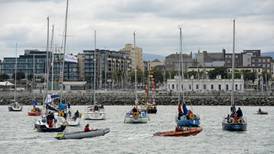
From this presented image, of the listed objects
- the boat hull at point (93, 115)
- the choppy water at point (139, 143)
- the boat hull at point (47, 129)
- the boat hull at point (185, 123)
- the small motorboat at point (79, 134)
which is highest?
the boat hull at point (93, 115)

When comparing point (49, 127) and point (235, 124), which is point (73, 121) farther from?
point (235, 124)

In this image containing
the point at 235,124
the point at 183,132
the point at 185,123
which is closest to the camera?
the point at 183,132

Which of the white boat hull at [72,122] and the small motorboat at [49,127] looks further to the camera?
the white boat hull at [72,122]

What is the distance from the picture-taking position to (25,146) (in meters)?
65.6

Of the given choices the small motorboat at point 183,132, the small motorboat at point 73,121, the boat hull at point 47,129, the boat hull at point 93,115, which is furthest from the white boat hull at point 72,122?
the boat hull at point 93,115

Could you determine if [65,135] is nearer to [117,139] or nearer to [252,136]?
[117,139]

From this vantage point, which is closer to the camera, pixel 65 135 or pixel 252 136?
pixel 65 135

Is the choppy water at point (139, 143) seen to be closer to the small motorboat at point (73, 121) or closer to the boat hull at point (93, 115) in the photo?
the small motorboat at point (73, 121)

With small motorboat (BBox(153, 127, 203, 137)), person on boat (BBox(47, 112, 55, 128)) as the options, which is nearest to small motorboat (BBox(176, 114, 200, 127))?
small motorboat (BBox(153, 127, 203, 137))

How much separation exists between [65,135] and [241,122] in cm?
2153

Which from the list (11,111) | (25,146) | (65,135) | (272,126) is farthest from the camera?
(11,111)

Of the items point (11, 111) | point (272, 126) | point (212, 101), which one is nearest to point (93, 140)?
point (272, 126)

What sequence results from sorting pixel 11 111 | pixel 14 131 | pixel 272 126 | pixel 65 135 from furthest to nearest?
1. pixel 11 111
2. pixel 272 126
3. pixel 14 131
4. pixel 65 135

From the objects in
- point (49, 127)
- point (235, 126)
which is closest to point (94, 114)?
point (49, 127)
